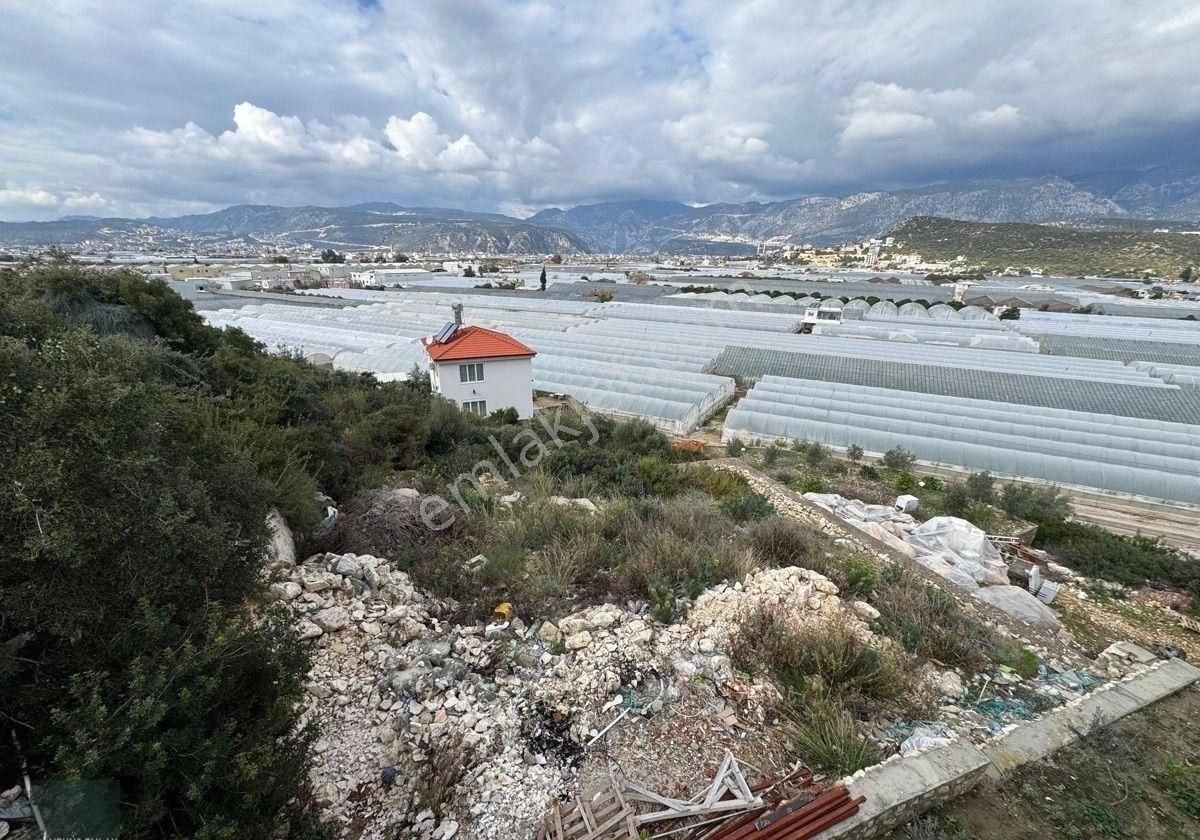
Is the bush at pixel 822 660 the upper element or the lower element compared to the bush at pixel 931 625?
upper

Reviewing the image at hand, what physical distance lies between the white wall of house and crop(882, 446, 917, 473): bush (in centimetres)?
1219

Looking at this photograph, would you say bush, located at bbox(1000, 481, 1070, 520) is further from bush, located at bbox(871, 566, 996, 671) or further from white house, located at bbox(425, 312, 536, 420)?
white house, located at bbox(425, 312, 536, 420)

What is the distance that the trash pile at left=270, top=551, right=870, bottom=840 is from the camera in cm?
375

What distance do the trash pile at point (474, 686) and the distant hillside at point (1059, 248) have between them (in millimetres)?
124679

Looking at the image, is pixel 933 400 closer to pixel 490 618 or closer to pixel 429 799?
pixel 490 618

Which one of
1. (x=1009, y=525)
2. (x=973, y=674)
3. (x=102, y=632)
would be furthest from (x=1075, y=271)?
(x=102, y=632)

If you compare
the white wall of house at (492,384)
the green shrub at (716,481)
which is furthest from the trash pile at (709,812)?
the white wall of house at (492,384)

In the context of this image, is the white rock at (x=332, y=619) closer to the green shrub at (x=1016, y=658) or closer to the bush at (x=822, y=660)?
the bush at (x=822, y=660)

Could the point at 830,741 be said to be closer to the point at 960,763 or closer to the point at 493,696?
the point at 960,763

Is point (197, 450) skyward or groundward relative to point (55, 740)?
skyward

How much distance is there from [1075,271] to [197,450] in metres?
130

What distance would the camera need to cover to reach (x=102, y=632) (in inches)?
120

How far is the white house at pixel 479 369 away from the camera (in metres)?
16.8

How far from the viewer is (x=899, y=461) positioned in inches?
613
